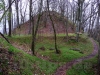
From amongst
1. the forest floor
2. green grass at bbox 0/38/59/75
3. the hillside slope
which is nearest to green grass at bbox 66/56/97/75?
the forest floor

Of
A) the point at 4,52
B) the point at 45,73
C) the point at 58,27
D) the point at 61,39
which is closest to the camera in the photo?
the point at 4,52

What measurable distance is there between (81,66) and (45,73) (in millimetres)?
4965

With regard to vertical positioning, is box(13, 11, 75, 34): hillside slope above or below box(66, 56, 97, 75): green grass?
above

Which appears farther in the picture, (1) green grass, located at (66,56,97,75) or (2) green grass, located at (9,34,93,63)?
(2) green grass, located at (9,34,93,63)

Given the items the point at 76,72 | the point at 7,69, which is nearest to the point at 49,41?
the point at 76,72

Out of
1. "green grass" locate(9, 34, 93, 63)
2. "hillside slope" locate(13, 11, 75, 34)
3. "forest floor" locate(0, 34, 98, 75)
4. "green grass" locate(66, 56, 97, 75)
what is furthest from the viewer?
"hillside slope" locate(13, 11, 75, 34)

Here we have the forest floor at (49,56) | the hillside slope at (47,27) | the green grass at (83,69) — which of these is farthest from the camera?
the hillside slope at (47,27)

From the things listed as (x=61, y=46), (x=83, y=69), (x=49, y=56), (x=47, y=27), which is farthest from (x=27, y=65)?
(x=47, y=27)

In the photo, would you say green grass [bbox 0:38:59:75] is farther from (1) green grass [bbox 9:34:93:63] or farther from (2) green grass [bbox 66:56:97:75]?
(1) green grass [bbox 9:34:93:63]

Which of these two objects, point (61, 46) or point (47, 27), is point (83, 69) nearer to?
point (61, 46)

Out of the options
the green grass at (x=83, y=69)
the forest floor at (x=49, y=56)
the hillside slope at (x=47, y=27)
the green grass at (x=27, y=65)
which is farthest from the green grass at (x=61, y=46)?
the hillside slope at (x=47, y=27)

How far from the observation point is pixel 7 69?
357 inches

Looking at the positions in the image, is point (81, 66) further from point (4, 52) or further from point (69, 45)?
point (69, 45)

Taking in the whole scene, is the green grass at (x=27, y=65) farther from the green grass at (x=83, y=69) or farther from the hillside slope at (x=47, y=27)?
the hillside slope at (x=47, y=27)
